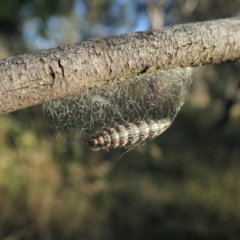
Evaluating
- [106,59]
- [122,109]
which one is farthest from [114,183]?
[106,59]

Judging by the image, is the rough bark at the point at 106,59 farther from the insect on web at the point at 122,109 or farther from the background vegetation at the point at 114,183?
the background vegetation at the point at 114,183

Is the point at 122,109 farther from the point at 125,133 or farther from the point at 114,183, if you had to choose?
the point at 114,183

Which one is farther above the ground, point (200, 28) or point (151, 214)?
point (200, 28)

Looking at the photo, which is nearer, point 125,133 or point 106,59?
A: point 106,59

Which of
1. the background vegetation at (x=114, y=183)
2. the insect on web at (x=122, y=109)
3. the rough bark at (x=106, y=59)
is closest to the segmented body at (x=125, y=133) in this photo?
the insect on web at (x=122, y=109)

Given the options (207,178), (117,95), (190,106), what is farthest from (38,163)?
(190,106)

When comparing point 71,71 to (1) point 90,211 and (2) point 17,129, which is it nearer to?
(1) point 90,211
